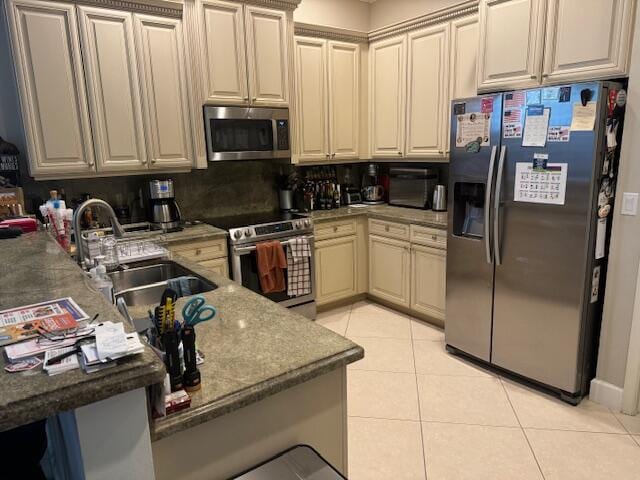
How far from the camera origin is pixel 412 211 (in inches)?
152

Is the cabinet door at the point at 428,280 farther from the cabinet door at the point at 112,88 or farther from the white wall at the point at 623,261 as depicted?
the cabinet door at the point at 112,88

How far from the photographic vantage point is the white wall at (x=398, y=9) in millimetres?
3713

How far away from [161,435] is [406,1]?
13.4ft

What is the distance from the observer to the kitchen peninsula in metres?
0.76

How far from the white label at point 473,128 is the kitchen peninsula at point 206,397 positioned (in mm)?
1855

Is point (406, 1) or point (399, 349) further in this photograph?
point (406, 1)

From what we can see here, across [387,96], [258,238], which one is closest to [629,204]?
[387,96]

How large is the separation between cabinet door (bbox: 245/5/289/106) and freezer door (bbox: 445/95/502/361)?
56.5 inches

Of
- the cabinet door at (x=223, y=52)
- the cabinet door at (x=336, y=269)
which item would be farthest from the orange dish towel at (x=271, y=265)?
the cabinet door at (x=223, y=52)

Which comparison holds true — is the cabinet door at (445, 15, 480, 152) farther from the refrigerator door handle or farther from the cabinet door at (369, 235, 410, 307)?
the cabinet door at (369, 235, 410, 307)

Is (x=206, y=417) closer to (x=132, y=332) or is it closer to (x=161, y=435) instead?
(x=161, y=435)

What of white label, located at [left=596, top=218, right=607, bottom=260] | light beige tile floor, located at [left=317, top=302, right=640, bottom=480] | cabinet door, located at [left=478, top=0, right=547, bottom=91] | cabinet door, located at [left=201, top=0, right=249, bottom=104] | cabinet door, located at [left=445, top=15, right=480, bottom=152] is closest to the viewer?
light beige tile floor, located at [left=317, top=302, right=640, bottom=480]

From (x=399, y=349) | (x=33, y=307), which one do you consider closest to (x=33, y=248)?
(x=33, y=307)

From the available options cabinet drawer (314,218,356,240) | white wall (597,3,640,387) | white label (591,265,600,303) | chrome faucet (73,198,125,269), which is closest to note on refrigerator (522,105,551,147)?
white wall (597,3,640,387)
